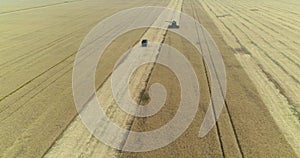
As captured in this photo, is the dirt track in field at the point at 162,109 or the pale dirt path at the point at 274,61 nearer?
the dirt track in field at the point at 162,109

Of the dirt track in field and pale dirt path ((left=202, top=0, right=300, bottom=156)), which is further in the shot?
pale dirt path ((left=202, top=0, right=300, bottom=156))

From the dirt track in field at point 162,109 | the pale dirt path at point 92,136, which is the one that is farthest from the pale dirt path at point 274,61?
the pale dirt path at point 92,136

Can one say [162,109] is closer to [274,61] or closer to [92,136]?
[92,136]

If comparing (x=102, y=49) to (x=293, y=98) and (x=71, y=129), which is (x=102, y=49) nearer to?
(x=71, y=129)

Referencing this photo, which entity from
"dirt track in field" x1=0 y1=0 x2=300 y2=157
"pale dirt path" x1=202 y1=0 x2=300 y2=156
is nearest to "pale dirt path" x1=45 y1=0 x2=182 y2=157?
"dirt track in field" x1=0 y1=0 x2=300 y2=157

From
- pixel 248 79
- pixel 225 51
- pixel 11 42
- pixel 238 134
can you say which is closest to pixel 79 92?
pixel 238 134

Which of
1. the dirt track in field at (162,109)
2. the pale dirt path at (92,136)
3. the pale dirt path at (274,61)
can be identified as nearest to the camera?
the pale dirt path at (92,136)

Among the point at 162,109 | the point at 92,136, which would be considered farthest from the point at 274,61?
the point at 92,136

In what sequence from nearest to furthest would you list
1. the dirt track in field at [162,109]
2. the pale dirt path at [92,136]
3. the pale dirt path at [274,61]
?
1. the pale dirt path at [92,136]
2. the dirt track in field at [162,109]
3. the pale dirt path at [274,61]

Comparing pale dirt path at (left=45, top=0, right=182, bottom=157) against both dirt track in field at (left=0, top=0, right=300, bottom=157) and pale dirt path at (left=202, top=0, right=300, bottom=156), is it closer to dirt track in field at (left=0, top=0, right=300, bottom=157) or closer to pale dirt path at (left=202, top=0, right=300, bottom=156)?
dirt track in field at (left=0, top=0, right=300, bottom=157)

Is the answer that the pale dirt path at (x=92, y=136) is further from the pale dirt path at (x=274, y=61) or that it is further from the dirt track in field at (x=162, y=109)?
→ the pale dirt path at (x=274, y=61)
